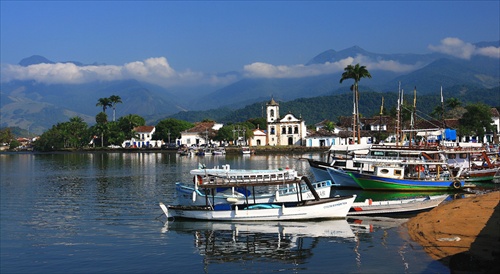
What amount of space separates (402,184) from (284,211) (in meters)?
17.3

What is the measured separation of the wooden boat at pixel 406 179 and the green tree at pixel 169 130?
11815cm

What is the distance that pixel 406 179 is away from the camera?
44.4 metres

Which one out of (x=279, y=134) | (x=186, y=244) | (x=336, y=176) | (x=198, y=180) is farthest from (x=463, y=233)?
(x=279, y=134)

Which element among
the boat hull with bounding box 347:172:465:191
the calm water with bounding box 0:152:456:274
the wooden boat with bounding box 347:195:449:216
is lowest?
the calm water with bounding box 0:152:456:274

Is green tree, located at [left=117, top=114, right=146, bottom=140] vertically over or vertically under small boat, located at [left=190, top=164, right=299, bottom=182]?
over

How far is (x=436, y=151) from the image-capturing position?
47.3 metres

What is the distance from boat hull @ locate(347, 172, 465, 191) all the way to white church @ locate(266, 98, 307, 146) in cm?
9409

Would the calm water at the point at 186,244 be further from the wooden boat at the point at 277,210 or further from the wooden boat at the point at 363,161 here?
the wooden boat at the point at 363,161

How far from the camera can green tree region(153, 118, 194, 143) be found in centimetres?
16038

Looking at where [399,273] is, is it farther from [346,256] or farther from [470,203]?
[470,203]

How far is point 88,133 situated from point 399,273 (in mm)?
157111

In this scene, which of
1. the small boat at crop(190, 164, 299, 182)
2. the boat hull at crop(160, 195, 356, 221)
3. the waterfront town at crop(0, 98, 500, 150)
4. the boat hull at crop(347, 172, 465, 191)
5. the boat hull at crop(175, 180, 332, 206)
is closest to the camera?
the boat hull at crop(160, 195, 356, 221)

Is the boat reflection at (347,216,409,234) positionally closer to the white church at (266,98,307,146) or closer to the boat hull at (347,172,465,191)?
the boat hull at (347,172,465,191)

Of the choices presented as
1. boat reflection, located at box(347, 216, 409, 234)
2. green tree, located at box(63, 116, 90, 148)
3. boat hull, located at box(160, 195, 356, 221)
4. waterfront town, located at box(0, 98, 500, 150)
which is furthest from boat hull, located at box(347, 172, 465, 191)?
green tree, located at box(63, 116, 90, 148)
